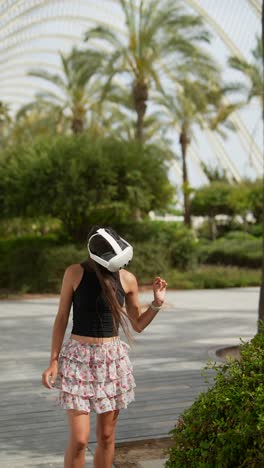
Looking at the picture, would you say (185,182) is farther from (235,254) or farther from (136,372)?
(136,372)

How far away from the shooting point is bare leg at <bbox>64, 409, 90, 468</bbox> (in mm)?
3564

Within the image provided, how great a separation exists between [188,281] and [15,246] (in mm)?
5503

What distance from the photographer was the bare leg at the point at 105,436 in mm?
3748

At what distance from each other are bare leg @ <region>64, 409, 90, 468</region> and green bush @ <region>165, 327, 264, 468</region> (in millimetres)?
529

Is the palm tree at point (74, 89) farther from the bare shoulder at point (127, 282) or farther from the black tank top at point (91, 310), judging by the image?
the black tank top at point (91, 310)

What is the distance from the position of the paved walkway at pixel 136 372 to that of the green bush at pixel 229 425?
1.94 meters

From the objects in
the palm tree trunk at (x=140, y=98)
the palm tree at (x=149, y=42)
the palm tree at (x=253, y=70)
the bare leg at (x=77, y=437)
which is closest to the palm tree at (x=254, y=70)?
the palm tree at (x=253, y=70)

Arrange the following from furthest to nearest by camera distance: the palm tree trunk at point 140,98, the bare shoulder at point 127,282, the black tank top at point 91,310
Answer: the palm tree trunk at point 140,98 → the bare shoulder at point 127,282 → the black tank top at point 91,310

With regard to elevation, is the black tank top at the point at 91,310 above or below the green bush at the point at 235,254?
above

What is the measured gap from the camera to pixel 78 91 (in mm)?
35594

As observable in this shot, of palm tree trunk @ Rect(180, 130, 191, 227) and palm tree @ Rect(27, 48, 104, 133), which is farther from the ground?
palm tree @ Rect(27, 48, 104, 133)

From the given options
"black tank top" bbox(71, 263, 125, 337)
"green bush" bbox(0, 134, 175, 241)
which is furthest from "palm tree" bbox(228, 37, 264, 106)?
"black tank top" bbox(71, 263, 125, 337)

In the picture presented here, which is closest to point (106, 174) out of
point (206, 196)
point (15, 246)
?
point (15, 246)

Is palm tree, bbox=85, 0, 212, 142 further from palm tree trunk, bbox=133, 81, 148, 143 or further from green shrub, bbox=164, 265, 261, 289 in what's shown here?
green shrub, bbox=164, 265, 261, 289
